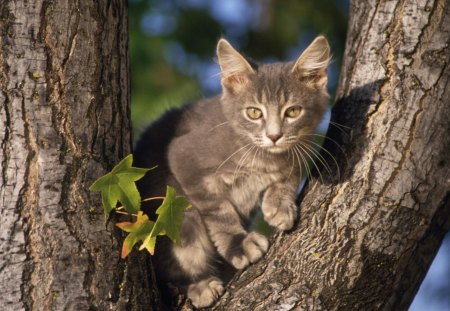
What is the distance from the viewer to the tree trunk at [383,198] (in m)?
2.77

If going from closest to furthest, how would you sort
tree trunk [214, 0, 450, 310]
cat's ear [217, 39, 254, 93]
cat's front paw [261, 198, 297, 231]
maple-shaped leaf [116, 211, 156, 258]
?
maple-shaped leaf [116, 211, 156, 258], tree trunk [214, 0, 450, 310], cat's front paw [261, 198, 297, 231], cat's ear [217, 39, 254, 93]

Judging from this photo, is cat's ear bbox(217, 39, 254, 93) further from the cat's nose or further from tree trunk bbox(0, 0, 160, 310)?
tree trunk bbox(0, 0, 160, 310)

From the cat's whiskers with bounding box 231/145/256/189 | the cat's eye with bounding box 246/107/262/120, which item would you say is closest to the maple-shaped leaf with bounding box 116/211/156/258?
the cat's whiskers with bounding box 231/145/256/189

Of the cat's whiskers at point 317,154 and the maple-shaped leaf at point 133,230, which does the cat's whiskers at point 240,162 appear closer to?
the cat's whiskers at point 317,154

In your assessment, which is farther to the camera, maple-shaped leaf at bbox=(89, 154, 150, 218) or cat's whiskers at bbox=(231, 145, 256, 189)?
cat's whiskers at bbox=(231, 145, 256, 189)

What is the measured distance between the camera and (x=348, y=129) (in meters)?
3.09

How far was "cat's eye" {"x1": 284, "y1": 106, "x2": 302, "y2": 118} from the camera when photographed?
12.2 ft

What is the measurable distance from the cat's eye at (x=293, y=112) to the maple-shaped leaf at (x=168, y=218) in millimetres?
1249

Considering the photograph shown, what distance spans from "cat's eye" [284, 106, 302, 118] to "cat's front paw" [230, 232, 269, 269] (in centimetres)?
76

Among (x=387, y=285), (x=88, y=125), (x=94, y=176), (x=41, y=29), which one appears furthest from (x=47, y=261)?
(x=387, y=285)

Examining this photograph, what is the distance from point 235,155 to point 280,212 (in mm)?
732

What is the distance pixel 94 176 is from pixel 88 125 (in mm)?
209

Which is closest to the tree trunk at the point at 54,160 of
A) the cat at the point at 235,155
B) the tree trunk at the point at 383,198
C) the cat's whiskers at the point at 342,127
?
the tree trunk at the point at 383,198

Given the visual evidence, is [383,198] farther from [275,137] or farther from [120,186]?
[120,186]
